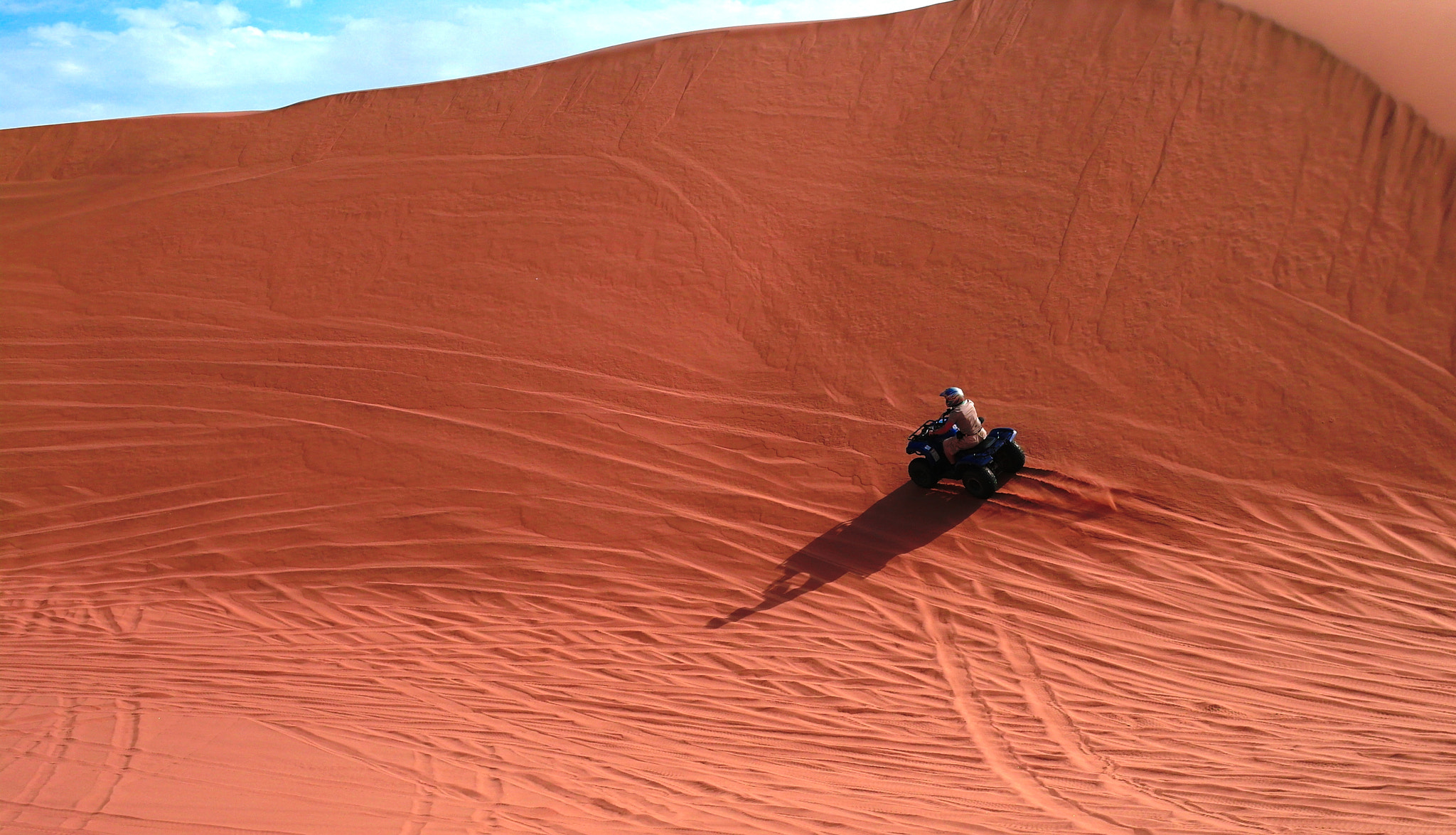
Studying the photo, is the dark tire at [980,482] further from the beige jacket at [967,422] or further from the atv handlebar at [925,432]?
the atv handlebar at [925,432]

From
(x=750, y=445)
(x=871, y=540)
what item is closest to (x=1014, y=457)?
(x=871, y=540)

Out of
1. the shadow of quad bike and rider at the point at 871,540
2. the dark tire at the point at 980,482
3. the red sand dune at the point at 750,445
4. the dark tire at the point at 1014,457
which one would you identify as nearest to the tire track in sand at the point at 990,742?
the red sand dune at the point at 750,445

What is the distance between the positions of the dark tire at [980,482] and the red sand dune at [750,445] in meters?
0.26

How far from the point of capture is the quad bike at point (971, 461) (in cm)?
905

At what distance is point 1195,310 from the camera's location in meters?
10.5

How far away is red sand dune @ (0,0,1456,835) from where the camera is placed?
581 centimetres

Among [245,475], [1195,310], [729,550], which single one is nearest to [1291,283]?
[1195,310]

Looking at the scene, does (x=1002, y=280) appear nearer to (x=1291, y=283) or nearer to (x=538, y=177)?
(x=1291, y=283)

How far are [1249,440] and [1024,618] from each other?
10.9 feet

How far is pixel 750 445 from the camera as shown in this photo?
10445 mm

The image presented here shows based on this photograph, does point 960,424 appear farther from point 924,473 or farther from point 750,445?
point 750,445

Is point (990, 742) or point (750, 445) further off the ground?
point (750, 445)

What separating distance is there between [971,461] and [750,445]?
2.47m

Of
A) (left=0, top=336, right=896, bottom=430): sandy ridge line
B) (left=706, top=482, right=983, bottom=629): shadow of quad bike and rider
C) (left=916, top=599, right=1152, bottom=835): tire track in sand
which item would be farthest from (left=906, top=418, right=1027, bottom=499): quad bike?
(left=916, top=599, right=1152, bottom=835): tire track in sand
